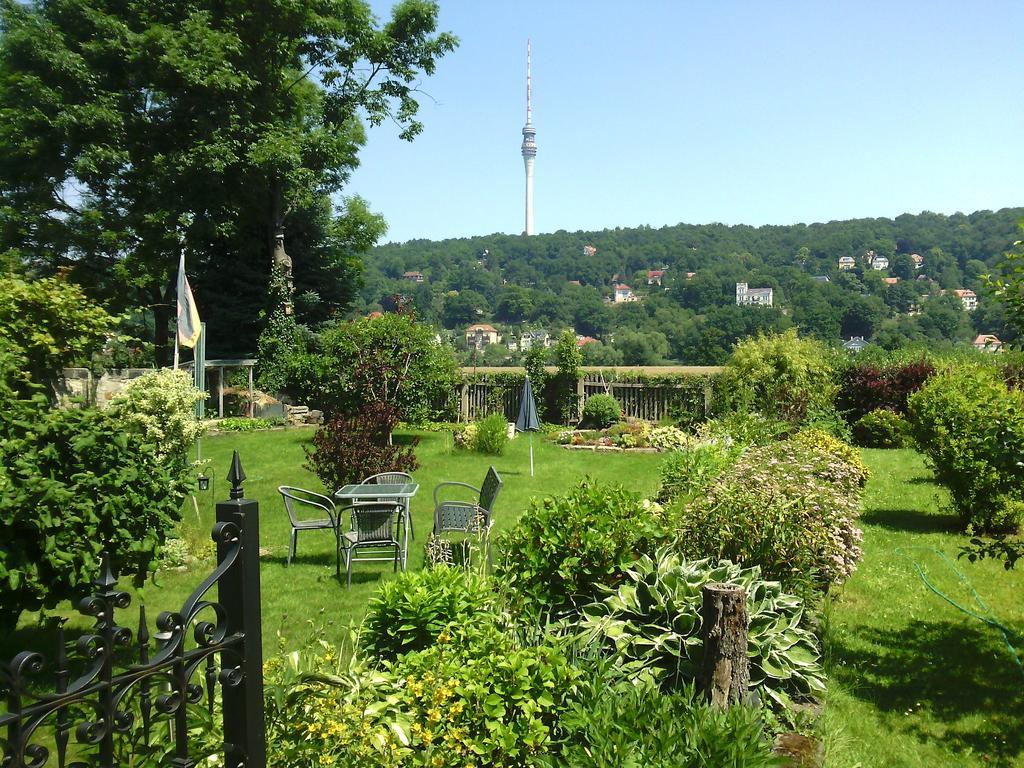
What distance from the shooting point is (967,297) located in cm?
4041

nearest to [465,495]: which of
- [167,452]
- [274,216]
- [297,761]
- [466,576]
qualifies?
[167,452]

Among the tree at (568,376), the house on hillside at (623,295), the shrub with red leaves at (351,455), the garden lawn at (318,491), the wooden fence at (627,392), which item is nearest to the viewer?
the garden lawn at (318,491)

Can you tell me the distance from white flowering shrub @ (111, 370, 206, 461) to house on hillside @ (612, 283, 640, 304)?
4996 centimetres

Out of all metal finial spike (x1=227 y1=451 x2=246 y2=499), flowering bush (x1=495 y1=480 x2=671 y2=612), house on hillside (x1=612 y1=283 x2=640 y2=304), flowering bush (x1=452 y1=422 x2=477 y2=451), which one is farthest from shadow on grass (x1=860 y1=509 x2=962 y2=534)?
house on hillside (x1=612 y1=283 x2=640 y2=304)

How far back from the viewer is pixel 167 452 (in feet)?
26.9

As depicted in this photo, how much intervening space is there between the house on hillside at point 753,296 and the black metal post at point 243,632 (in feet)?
154

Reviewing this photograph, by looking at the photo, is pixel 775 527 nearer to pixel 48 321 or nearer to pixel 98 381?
pixel 48 321

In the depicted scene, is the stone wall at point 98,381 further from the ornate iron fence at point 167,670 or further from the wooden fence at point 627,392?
the ornate iron fence at point 167,670

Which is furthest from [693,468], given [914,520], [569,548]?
[914,520]

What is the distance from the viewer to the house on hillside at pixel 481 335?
173 feet

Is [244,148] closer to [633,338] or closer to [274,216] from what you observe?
[274,216]

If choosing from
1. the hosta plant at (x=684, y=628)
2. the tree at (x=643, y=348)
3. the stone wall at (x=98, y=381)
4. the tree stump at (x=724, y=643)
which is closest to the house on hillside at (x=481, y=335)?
the tree at (x=643, y=348)

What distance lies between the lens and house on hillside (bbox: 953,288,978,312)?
3782 centimetres

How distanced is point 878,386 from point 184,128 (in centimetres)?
2098
